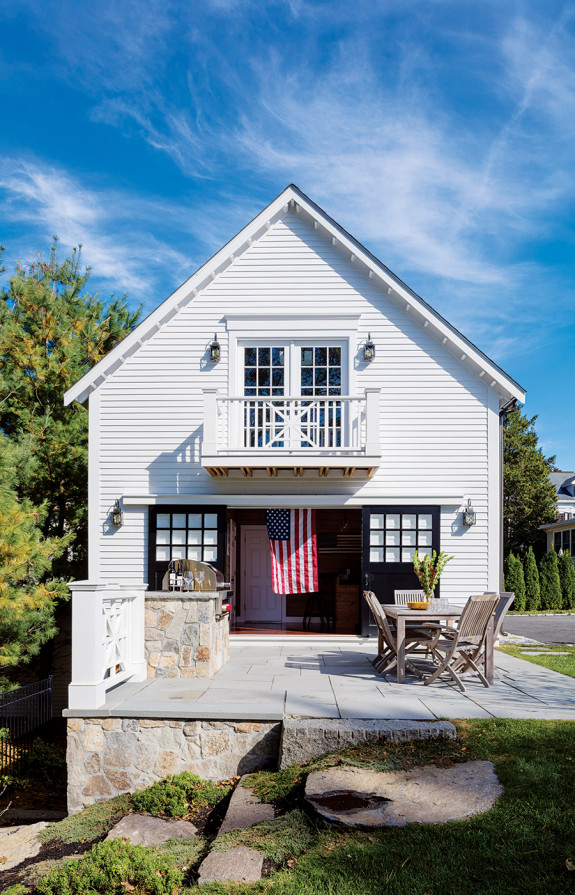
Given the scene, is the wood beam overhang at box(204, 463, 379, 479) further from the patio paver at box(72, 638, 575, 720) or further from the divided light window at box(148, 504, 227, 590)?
the patio paver at box(72, 638, 575, 720)

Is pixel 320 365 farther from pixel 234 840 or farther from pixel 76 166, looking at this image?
pixel 76 166

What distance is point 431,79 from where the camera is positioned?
11758mm

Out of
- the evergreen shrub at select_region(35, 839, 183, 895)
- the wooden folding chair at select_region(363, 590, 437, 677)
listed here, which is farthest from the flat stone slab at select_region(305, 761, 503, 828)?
the wooden folding chair at select_region(363, 590, 437, 677)

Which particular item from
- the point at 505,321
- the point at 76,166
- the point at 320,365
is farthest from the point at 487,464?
the point at 505,321

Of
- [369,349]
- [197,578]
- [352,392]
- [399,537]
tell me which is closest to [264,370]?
[352,392]

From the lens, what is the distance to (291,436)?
10.6 m

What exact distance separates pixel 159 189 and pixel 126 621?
13.5 metres

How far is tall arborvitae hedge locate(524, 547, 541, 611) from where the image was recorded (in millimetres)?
24141

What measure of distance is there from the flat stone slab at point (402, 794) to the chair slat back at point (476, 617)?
7.52ft

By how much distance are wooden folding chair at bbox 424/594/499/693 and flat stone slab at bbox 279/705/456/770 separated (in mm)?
1718

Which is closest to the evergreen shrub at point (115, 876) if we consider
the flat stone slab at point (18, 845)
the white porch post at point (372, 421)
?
the flat stone slab at point (18, 845)

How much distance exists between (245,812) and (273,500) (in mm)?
6653

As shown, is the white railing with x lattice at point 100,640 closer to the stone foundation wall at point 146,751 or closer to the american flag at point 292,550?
the stone foundation wall at point 146,751

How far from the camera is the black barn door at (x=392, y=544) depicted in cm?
1080
